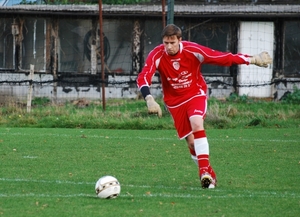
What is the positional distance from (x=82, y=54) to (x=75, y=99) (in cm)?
226

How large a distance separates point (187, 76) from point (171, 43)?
0.53 m

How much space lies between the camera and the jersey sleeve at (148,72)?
30.6 feet

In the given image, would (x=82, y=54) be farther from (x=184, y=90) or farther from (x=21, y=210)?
(x=21, y=210)

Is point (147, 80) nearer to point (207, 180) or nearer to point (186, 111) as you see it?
point (186, 111)

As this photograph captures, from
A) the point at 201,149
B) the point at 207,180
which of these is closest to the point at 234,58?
the point at 201,149

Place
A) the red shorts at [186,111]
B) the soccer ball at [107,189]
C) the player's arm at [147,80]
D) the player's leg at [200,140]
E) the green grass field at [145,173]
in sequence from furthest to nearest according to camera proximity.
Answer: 1. the red shorts at [186,111]
2. the player's leg at [200,140]
3. the player's arm at [147,80]
4. the soccer ball at [107,189]
5. the green grass field at [145,173]

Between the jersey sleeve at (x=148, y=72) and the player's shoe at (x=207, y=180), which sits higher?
the jersey sleeve at (x=148, y=72)

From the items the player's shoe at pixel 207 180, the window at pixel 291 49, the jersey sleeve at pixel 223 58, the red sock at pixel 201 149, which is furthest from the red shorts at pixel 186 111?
the window at pixel 291 49

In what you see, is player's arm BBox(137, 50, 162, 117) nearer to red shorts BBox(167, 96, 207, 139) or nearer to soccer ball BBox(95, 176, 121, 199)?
red shorts BBox(167, 96, 207, 139)

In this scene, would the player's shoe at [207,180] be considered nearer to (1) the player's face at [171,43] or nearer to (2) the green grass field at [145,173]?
(2) the green grass field at [145,173]

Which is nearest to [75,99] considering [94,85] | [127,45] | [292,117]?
[94,85]

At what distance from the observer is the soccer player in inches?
372

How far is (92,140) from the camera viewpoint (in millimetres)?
15531

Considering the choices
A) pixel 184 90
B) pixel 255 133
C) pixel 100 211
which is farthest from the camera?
pixel 255 133
